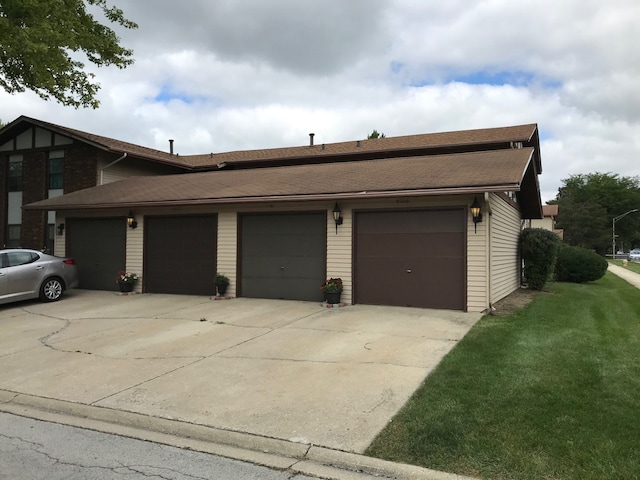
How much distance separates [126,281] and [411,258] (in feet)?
27.4

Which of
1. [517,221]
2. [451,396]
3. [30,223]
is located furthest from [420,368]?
[30,223]

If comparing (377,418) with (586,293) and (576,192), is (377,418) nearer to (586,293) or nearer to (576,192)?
(586,293)

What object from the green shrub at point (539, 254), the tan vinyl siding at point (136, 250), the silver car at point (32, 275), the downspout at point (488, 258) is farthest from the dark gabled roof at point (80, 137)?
the green shrub at point (539, 254)

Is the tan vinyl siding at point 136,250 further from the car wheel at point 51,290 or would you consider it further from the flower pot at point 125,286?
the car wheel at point 51,290

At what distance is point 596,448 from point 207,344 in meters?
5.62

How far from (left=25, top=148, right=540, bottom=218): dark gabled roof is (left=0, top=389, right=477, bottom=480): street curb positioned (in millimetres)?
6957

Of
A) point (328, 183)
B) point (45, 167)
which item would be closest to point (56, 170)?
point (45, 167)

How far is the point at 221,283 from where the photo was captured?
12773mm

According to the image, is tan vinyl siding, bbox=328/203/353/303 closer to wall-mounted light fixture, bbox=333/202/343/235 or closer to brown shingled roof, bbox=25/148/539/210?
wall-mounted light fixture, bbox=333/202/343/235

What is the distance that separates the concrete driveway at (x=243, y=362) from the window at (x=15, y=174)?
Answer: 1051 cm

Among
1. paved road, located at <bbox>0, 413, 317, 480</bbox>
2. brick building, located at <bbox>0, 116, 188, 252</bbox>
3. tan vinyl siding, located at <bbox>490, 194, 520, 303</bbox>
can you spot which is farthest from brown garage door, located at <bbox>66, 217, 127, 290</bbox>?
paved road, located at <bbox>0, 413, 317, 480</bbox>

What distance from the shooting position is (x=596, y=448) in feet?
12.1

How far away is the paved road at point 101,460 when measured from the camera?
Answer: 3561mm

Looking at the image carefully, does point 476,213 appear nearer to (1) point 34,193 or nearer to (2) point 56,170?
(2) point 56,170
